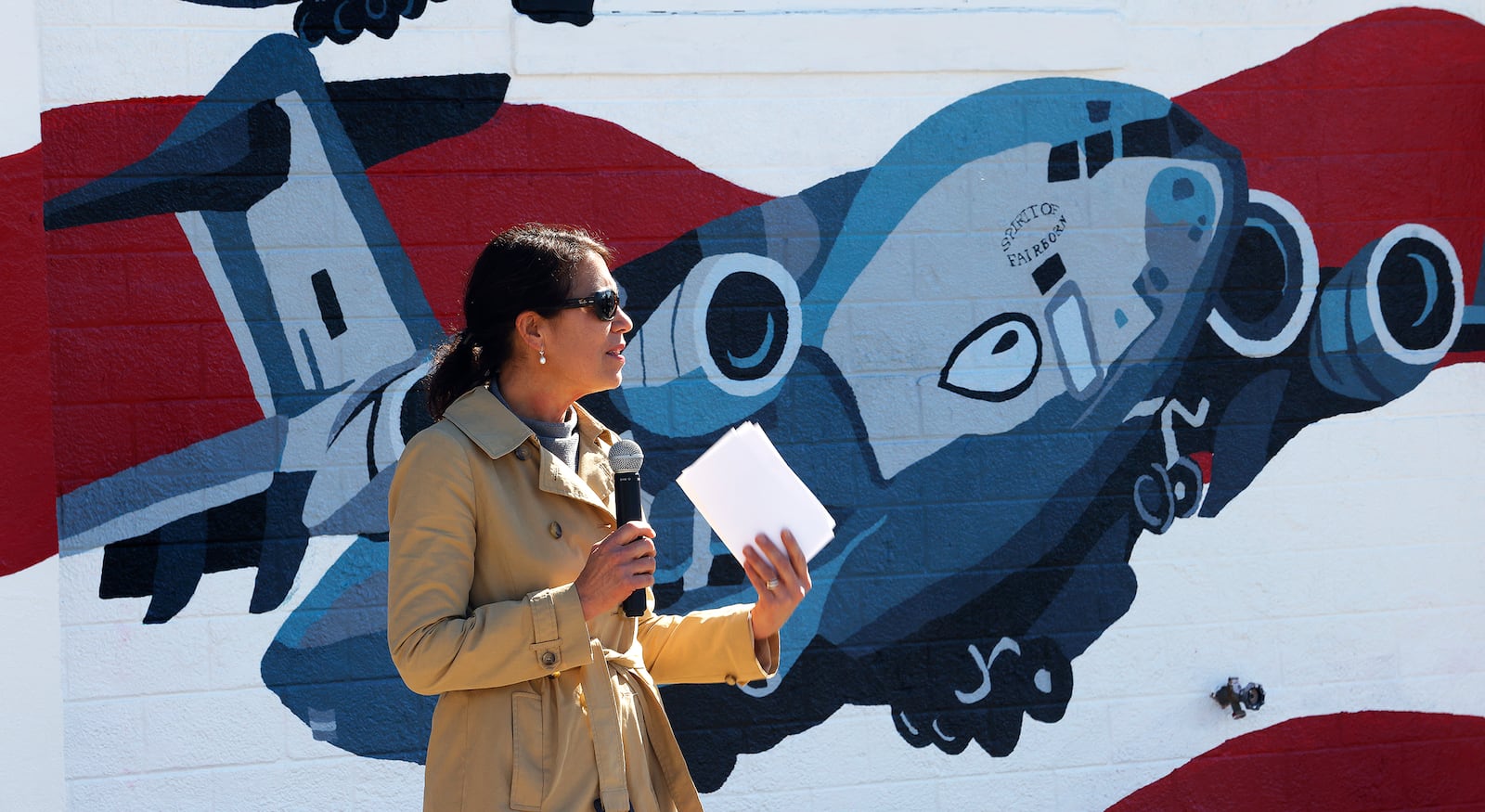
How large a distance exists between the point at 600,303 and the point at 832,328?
2.13m

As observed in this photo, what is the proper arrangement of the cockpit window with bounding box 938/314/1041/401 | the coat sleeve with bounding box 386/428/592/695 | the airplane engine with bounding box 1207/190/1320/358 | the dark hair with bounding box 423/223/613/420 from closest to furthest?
the coat sleeve with bounding box 386/428/592/695, the dark hair with bounding box 423/223/613/420, the cockpit window with bounding box 938/314/1041/401, the airplane engine with bounding box 1207/190/1320/358

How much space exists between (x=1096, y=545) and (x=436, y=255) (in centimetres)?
235

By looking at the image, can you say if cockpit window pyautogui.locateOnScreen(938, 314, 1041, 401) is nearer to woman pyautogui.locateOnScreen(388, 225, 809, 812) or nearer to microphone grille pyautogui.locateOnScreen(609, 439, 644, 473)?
woman pyautogui.locateOnScreen(388, 225, 809, 812)

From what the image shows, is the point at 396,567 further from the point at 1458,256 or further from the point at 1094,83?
the point at 1458,256

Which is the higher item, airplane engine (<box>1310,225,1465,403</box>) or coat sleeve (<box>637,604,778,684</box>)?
airplane engine (<box>1310,225,1465,403</box>)

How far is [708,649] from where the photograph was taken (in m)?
2.62

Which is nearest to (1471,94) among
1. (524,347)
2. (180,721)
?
(524,347)

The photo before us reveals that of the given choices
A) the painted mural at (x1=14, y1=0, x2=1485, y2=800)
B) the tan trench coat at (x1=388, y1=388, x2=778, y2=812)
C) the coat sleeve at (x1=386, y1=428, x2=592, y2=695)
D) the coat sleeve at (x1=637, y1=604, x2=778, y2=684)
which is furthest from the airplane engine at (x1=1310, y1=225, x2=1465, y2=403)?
the coat sleeve at (x1=386, y1=428, x2=592, y2=695)

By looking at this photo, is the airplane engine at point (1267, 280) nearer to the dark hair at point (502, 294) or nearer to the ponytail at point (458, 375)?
the dark hair at point (502, 294)

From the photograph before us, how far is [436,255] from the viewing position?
4332 mm

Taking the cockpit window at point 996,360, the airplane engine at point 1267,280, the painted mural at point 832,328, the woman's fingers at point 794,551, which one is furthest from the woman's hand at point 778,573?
the airplane engine at point 1267,280

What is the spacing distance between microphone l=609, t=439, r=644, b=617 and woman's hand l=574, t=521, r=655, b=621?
0.21ft

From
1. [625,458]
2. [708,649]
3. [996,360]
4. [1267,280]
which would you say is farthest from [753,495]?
[1267,280]

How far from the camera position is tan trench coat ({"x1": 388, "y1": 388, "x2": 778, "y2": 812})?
221 centimetres
